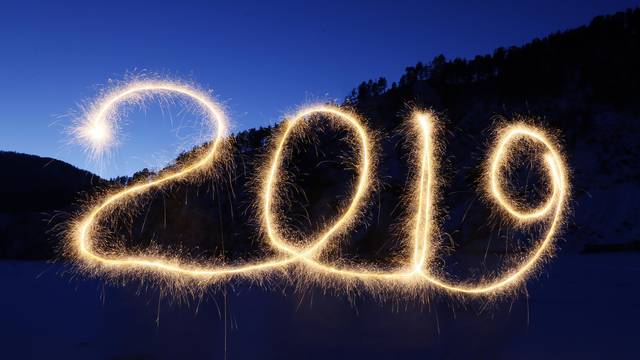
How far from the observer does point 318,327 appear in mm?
6438

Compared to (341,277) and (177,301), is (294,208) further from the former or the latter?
(177,301)

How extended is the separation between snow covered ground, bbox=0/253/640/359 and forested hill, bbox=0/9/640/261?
7035 millimetres

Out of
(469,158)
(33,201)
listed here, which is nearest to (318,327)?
(469,158)

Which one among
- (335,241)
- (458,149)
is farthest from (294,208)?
(458,149)

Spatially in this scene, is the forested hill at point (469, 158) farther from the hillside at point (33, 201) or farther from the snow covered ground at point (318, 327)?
the snow covered ground at point (318, 327)

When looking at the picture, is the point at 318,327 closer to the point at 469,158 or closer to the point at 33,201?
the point at 469,158

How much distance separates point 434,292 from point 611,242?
14.5 metres

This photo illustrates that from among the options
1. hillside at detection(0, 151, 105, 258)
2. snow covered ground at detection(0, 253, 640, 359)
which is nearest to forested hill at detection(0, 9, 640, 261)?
hillside at detection(0, 151, 105, 258)

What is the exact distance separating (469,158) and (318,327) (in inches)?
1062

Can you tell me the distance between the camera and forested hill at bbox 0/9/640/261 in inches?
871

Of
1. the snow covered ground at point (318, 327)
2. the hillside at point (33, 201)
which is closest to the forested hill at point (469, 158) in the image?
the hillside at point (33, 201)

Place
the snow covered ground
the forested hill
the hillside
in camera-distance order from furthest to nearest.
→ the hillside → the forested hill → the snow covered ground

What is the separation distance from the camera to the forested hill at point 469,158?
22125mm

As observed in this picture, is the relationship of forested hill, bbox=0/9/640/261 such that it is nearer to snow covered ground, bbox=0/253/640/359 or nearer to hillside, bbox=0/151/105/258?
hillside, bbox=0/151/105/258
